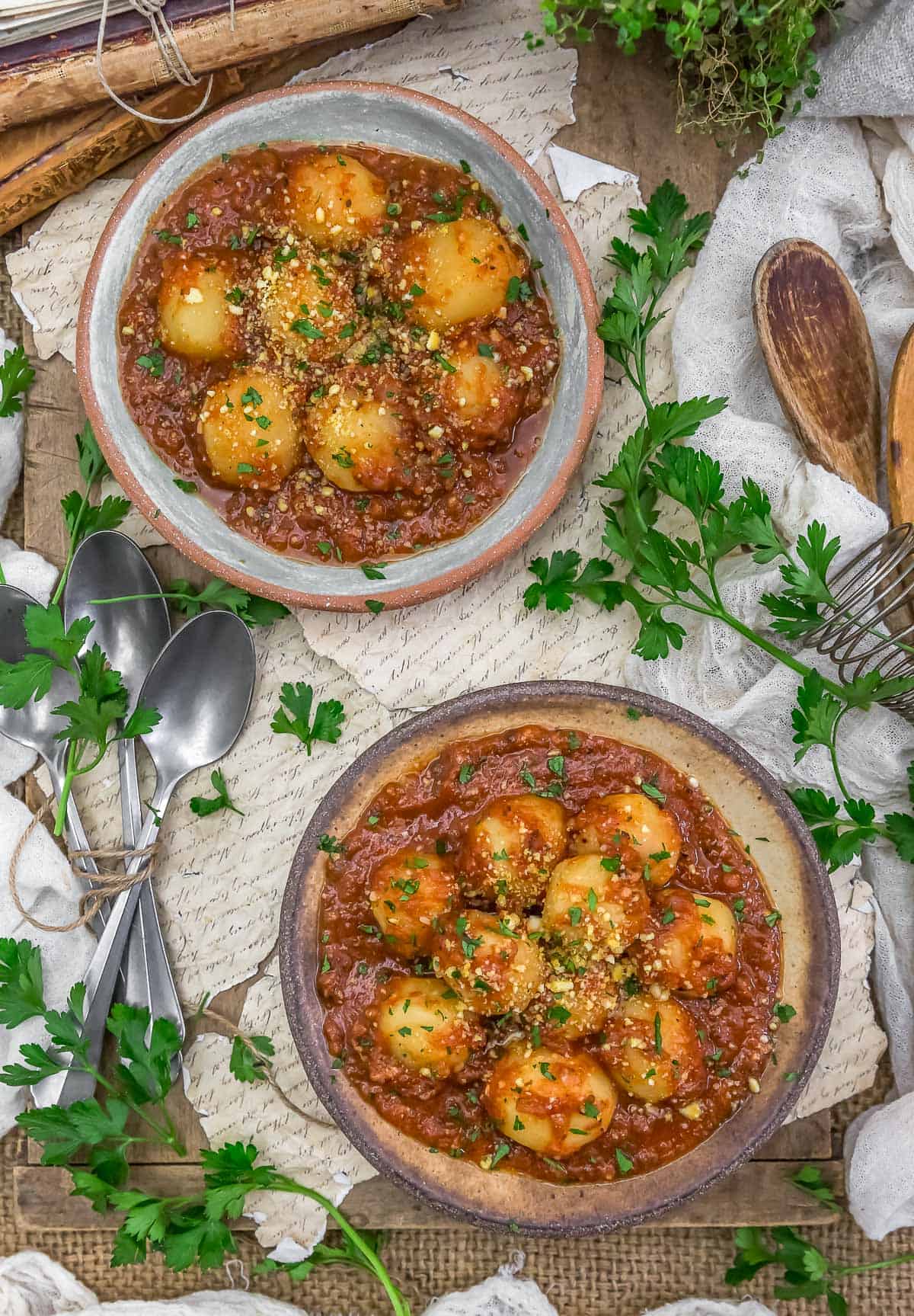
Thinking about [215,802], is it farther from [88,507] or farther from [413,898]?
[88,507]

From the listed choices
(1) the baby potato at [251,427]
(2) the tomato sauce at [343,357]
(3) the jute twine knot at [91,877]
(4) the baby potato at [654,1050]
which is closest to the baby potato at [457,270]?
(2) the tomato sauce at [343,357]

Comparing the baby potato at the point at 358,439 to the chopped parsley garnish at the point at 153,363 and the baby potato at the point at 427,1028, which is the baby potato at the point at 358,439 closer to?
the chopped parsley garnish at the point at 153,363

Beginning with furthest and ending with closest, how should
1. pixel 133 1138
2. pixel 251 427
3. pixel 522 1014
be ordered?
pixel 133 1138 → pixel 251 427 → pixel 522 1014

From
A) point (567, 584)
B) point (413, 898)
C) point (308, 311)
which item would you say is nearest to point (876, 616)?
point (567, 584)

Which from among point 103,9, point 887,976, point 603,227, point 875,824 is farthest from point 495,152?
point 887,976

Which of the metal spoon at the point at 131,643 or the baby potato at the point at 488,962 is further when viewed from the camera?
the metal spoon at the point at 131,643

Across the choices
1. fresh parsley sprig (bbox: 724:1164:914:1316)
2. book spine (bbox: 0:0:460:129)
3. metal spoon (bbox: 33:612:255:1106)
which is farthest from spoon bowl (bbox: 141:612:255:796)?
fresh parsley sprig (bbox: 724:1164:914:1316)
